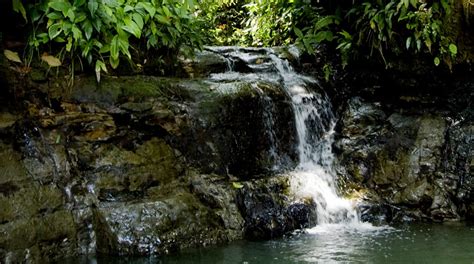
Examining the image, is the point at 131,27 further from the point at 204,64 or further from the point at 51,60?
the point at 204,64

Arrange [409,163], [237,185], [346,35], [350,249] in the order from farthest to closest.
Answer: [346,35], [409,163], [237,185], [350,249]

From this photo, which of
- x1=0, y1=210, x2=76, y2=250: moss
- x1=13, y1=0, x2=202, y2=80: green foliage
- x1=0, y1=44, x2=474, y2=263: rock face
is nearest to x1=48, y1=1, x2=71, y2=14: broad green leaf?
x1=13, y1=0, x2=202, y2=80: green foliage

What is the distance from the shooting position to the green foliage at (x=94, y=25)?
4.33 meters

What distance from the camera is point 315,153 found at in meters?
6.26

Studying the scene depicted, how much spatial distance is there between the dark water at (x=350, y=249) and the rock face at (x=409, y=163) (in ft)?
1.79

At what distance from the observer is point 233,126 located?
5.47 m

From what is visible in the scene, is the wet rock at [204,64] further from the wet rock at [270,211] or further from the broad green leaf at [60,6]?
the broad green leaf at [60,6]

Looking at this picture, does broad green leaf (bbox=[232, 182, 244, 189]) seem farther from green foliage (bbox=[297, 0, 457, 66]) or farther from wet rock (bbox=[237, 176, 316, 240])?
green foliage (bbox=[297, 0, 457, 66])

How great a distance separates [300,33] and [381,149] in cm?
234

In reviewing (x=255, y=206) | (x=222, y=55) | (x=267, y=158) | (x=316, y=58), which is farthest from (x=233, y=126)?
(x=316, y=58)

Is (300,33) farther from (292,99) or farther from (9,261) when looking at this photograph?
(9,261)

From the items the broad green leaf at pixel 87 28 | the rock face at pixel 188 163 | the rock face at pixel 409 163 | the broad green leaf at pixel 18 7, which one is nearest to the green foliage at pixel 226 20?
the rock face at pixel 188 163

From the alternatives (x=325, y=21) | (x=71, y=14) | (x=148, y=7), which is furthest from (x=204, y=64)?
(x=71, y=14)

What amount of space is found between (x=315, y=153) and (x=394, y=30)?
1.95 meters
